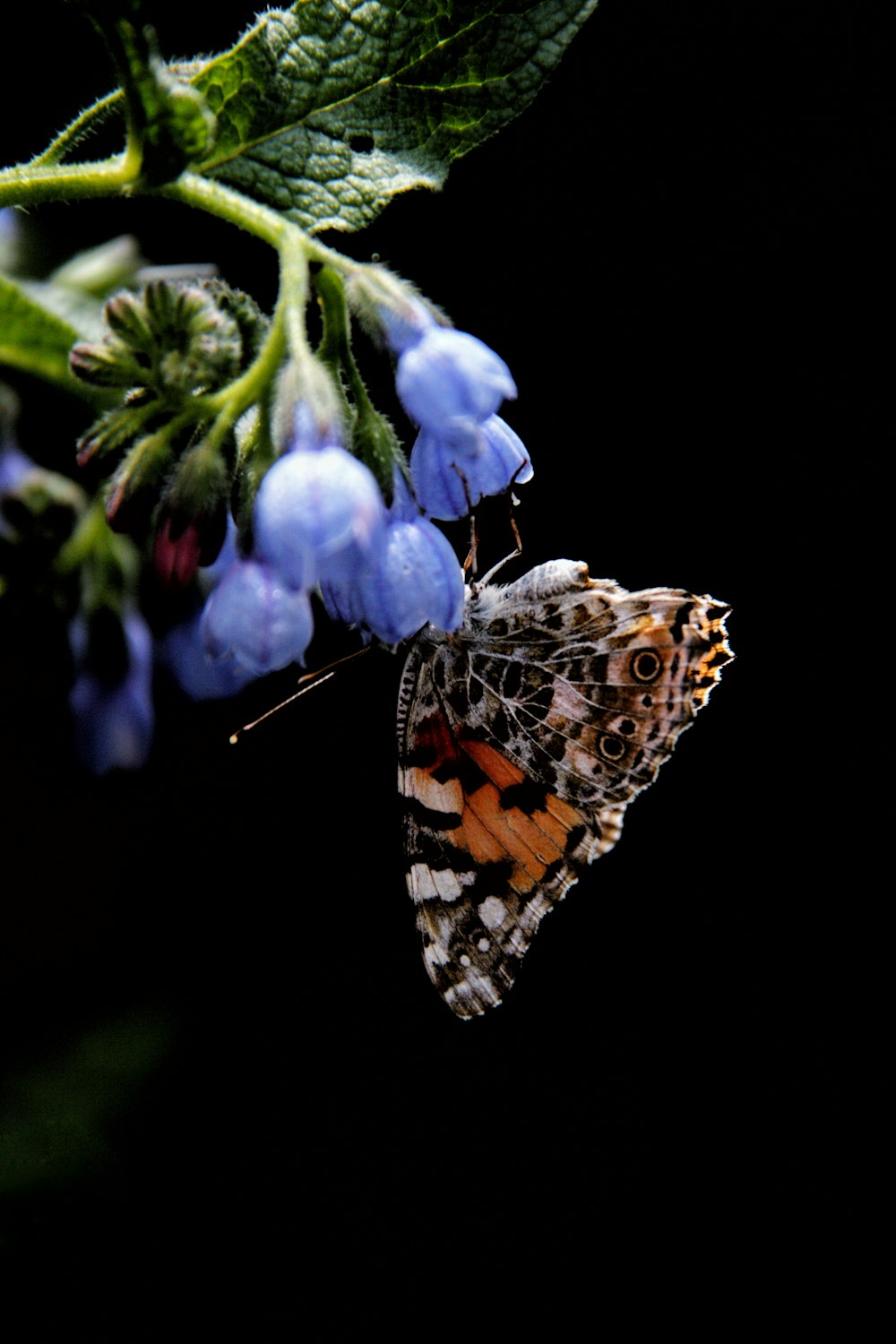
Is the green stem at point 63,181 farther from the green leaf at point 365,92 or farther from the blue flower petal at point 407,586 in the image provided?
the blue flower petal at point 407,586

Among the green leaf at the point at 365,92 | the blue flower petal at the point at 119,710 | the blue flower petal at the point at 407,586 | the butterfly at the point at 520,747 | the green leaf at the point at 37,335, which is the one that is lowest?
the butterfly at the point at 520,747

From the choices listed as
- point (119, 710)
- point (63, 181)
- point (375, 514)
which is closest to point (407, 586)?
point (375, 514)

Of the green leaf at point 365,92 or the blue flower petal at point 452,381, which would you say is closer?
the blue flower petal at point 452,381

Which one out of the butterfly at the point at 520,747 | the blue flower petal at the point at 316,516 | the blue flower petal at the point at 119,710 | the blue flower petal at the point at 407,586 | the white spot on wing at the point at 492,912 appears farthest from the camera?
the blue flower petal at the point at 119,710

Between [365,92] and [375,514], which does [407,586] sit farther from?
[365,92]

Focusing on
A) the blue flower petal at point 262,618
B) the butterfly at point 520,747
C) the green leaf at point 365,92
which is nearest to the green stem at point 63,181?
the green leaf at point 365,92

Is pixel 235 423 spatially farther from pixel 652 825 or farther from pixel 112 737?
pixel 652 825

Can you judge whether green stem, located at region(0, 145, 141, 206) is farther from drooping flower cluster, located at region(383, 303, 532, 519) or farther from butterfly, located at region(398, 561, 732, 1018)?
butterfly, located at region(398, 561, 732, 1018)

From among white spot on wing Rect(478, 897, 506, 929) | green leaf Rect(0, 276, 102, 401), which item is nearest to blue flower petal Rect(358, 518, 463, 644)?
green leaf Rect(0, 276, 102, 401)
